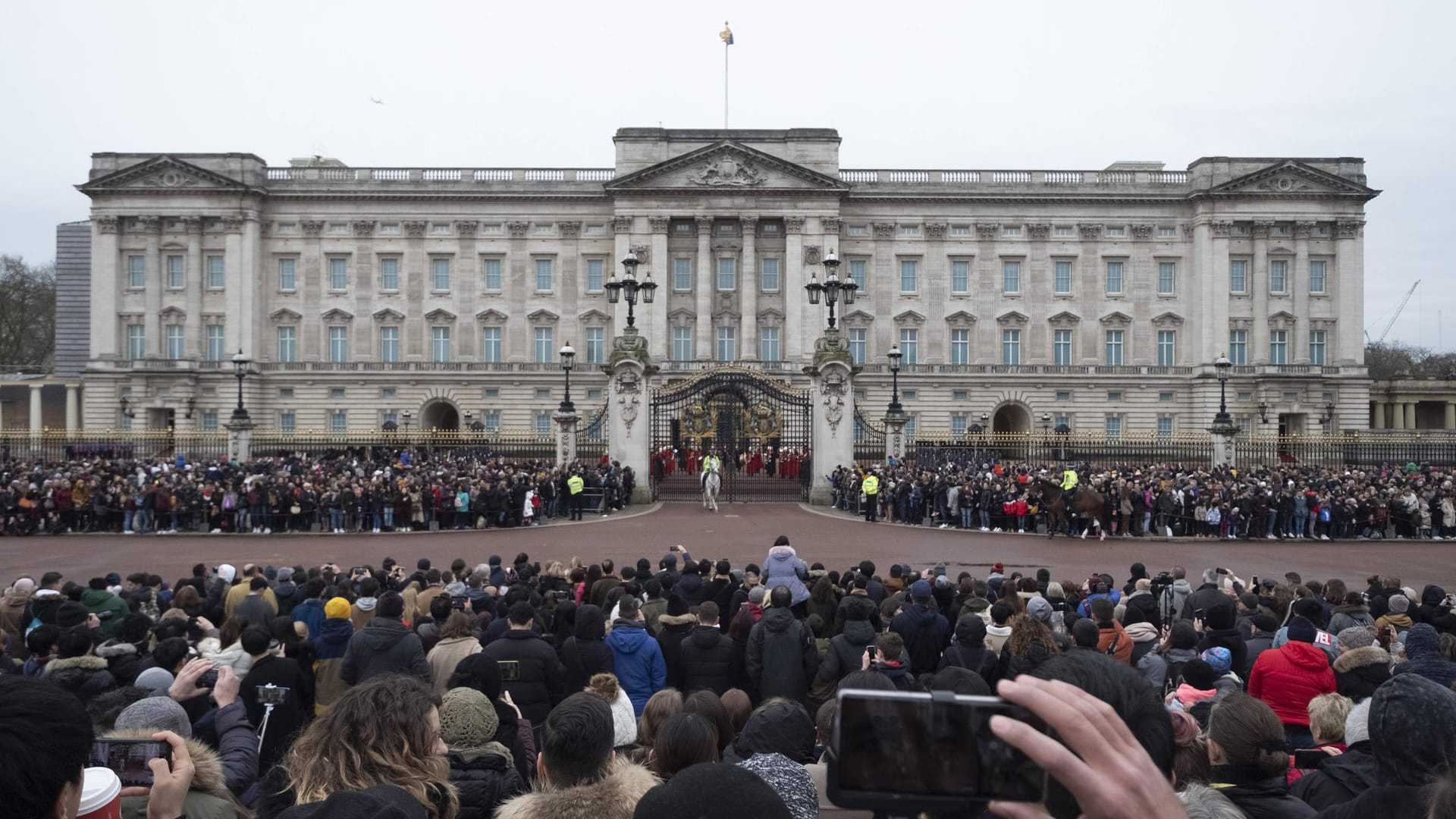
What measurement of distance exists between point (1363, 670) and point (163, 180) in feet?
213

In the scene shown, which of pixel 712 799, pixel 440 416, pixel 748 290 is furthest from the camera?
pixel 440 416

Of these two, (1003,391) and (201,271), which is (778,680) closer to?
(1003,391)

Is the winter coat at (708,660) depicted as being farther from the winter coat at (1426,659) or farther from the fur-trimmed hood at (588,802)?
the winter coat at (1426,659)

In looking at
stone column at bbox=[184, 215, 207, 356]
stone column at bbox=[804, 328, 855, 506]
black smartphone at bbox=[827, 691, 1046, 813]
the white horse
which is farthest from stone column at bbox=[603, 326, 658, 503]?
stone column at bbox=[184, 215, 207, 356]

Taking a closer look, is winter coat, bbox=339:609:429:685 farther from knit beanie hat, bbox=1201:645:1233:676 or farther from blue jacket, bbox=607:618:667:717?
knit beanie hat, bbox=1201:645:1233:676

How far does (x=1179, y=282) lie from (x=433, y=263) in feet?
153

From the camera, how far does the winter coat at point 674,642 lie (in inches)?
318

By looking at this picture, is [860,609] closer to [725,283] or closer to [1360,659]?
[1360,659]

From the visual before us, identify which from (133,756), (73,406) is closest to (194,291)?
(73,406)

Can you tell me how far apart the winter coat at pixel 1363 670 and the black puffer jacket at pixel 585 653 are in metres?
5.32

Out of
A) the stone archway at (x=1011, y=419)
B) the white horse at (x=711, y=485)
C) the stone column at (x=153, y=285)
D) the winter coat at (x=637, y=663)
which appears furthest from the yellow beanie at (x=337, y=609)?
the stone column at (x=153, y=285)

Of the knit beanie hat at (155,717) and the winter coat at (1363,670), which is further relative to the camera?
the winter coat at (1363,670)

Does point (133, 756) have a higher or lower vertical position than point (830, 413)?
lower

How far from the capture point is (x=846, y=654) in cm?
768
